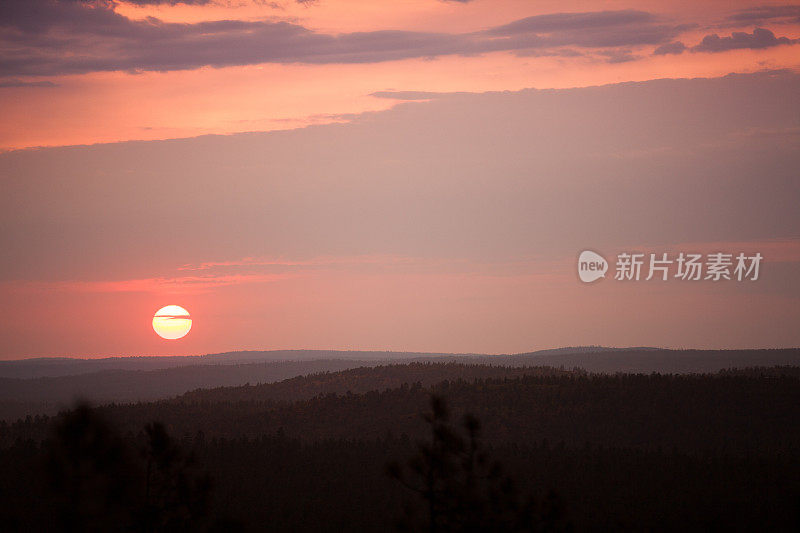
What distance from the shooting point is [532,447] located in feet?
151

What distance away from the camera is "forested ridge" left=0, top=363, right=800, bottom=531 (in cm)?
3189

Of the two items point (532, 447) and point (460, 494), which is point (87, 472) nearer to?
point (460, 494)

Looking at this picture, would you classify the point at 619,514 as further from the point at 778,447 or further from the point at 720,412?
the point at 720,412

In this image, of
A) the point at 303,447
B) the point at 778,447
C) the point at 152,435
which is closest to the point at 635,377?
the point at 778,447

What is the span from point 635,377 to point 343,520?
32083 millimetres

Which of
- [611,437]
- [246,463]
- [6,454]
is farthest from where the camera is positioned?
[611,437]

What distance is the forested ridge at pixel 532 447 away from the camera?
31891 millimetres

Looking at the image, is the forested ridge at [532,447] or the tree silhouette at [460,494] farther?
the forested ridge at [532,447]

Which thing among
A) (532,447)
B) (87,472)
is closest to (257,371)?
(532,447)

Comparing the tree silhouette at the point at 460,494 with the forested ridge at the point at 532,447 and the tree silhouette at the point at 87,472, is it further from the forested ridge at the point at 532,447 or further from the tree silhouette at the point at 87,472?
the tree silhouette at the point at 87,472

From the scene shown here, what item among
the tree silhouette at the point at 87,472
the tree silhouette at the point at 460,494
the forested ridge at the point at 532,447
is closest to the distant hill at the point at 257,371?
the forested ridge at the point at 532,447

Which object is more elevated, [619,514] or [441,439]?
[441,439]

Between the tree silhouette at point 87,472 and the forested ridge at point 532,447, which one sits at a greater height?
the tree silhouette at point 87,472

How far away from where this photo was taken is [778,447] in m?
43.7
